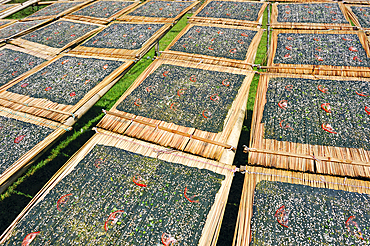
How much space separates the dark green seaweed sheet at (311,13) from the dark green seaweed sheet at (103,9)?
23.3ft

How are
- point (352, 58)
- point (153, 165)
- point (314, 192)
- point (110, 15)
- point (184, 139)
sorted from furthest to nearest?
point (110, 15)
point (352, 58)
point (184, 139)
point (153, 165)
point (314, 192)

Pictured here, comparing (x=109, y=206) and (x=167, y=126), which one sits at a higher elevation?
(x=167, y=126)

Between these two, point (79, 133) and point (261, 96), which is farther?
point (79, 133)

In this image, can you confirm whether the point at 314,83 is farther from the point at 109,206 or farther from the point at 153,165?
the point at 109,206

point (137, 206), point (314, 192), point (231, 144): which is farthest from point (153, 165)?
point (314, 192)

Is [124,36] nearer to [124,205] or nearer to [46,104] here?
[46,104]

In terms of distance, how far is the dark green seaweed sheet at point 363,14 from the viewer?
7.39 m

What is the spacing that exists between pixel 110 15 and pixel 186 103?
6.99m

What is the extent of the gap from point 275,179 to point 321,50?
15.3ft

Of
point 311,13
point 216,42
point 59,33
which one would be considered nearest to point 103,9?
point 59,33

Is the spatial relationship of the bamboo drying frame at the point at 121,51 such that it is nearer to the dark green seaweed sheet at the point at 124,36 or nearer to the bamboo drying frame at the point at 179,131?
the dark green seaweed sheet at the point at 124,36

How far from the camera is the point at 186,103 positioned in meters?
5.07

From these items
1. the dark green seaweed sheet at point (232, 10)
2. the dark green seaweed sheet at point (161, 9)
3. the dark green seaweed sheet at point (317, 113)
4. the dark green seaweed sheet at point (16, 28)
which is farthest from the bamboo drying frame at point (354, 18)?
the dark green seaweed sheet at point (16, 28)

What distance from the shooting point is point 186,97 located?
521 cm
